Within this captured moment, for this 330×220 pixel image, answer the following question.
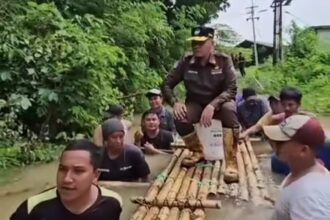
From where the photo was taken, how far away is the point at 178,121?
20.8 ft

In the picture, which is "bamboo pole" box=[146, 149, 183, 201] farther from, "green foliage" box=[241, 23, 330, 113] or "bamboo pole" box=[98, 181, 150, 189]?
"green foliage" box=[241, 23, 330, 113]

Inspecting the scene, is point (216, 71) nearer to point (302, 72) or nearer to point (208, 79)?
point (208, 79)

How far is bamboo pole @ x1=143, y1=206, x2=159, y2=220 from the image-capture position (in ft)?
15.6

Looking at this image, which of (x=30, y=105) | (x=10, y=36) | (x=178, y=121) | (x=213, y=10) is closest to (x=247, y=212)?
A: (x=178, y=121)

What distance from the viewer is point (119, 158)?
5707mm

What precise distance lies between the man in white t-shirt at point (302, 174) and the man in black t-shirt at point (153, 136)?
490 centimetres

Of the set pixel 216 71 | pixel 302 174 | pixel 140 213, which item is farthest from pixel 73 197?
pixel 216 71

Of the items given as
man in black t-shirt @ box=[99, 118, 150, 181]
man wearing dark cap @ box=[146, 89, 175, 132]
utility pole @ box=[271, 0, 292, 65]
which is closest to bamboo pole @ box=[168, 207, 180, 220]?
man in black t-shirt @ box=[99, 118, 150, 181]

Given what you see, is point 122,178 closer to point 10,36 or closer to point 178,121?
point 178,121

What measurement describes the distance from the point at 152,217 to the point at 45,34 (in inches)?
220

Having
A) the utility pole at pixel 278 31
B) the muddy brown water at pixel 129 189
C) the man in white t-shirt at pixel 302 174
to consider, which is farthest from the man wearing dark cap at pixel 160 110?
the utility pole at pixel 278 31

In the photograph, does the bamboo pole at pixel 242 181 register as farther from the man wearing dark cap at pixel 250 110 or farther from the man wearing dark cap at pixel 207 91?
the man wearing dark cap at pixel 250 110

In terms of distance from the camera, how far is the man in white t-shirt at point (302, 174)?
2424 mm

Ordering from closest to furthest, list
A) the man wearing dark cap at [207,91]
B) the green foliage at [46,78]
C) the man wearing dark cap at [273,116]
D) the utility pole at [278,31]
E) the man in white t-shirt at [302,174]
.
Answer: the man in white t-shirt at [302,174] < the man wearing dark cap at [207,91] < the man wearing dark cap at [273,116] < the green foliage at [46,78] < the utility pole at [278,31]
